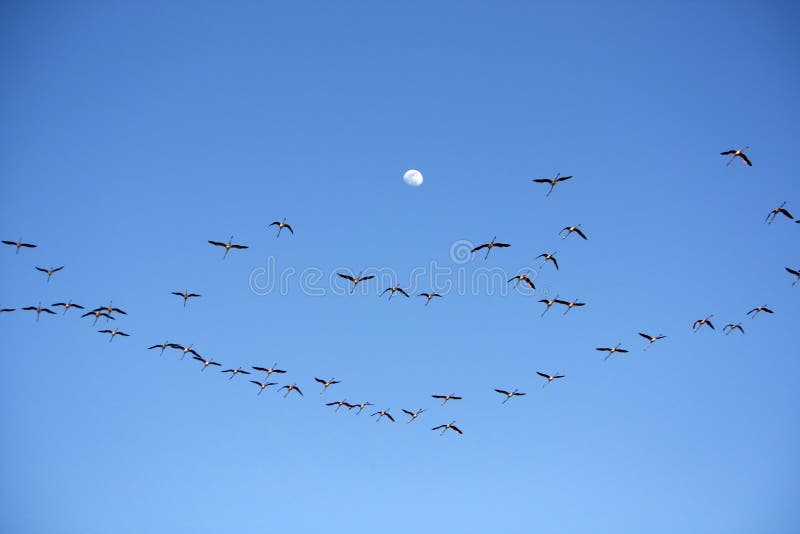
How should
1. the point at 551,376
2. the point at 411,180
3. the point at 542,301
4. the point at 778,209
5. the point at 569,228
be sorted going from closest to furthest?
the point at 778,209 < the point at 569,228 < the point at 542,301 < the point at 551,376 < the point at 411,180

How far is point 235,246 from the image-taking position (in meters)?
85.6

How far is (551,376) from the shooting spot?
92.8 m

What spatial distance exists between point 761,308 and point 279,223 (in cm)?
5990

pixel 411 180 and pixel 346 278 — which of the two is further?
pixel 411 180

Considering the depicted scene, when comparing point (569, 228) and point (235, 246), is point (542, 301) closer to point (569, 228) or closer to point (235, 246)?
point (569, 228)

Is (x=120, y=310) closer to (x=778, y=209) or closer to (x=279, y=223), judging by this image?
(x=279, y=223)

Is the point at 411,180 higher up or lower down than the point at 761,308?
higher up

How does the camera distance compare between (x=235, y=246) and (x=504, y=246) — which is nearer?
(x=504, y=246)

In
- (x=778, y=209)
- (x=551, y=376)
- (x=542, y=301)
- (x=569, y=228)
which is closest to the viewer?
(x=778, y=209)

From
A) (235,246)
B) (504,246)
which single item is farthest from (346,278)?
(504,246)

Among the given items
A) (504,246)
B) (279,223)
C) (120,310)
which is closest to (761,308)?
(504,246)

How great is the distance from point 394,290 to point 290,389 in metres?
24.5

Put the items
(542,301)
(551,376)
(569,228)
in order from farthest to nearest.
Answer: (551,376), (542,301), (569,228)

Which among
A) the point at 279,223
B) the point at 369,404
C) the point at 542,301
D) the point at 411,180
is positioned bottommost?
the point at 369,404
